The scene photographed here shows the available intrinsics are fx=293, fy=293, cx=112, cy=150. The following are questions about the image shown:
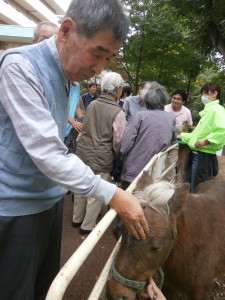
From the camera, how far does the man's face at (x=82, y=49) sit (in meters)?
1.39

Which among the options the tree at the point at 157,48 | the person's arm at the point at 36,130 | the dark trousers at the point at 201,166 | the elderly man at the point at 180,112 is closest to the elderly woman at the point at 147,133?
the dark trousers at the point at 201,166

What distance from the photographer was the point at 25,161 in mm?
1432

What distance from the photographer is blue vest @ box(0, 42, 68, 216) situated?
55.5 inches

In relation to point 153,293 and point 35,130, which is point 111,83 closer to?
point 153,293

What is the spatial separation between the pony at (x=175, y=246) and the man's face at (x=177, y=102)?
3.34 meters

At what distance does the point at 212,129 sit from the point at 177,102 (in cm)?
209

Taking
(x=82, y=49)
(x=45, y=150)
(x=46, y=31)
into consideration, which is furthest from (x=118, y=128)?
(x=45, y=150)

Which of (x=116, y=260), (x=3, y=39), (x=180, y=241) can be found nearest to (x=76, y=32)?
(x=116, y=260)

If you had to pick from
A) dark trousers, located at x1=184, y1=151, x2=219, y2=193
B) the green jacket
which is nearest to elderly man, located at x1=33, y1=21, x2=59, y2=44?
the green jacket

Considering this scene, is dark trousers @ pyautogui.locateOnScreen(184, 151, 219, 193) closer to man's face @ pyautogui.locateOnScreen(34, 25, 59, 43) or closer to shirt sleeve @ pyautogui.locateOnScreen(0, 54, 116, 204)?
man's face @ pyautogui.locateOnScreen(34, 25, 59, 43)

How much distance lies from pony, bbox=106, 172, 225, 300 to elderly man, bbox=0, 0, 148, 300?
0.32 m

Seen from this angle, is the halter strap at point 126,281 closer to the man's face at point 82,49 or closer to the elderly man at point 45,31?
the man's face at point 82,49

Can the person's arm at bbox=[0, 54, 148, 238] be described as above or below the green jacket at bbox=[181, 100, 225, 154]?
above

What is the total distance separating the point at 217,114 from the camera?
428 centimetres
